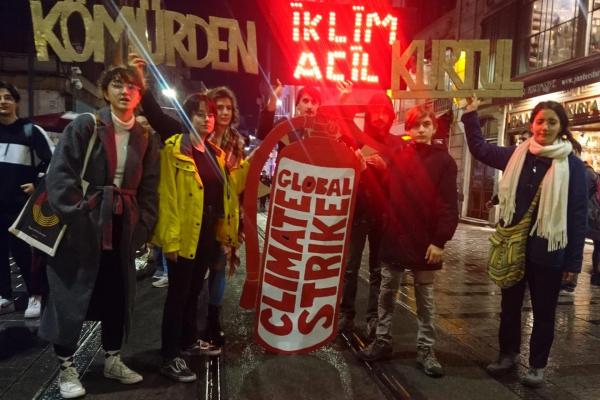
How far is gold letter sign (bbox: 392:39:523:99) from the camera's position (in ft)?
12.3

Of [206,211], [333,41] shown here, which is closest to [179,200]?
[206,211]

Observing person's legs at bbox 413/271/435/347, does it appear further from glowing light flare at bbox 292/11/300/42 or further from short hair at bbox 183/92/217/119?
glowing light flare at bbox 292/11/300/42

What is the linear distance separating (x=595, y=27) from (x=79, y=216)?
44.6 feet

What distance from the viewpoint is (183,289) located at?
10.3ft

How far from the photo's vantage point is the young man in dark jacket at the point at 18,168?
13.6 feet

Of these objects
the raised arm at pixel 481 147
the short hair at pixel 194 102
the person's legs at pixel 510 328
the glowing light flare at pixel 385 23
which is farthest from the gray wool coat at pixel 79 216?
the glowing light flare at pixel 385 23

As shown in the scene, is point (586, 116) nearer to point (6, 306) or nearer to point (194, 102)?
point (194, 102)

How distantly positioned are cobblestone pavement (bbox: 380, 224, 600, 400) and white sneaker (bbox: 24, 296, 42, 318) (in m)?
3.83

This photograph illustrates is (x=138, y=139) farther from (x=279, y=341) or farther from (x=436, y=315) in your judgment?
(x=436, y=315)

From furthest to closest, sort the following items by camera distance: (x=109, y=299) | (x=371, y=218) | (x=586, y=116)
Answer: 1. (x=586, y=116)
2. (x=371, y=218)
3. (x=109, y=299)

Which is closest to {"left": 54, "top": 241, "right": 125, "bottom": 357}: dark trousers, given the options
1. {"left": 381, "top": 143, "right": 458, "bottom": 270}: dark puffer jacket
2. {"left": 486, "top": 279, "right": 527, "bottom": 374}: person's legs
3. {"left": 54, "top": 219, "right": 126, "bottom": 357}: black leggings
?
{"left": 54, "top": 219, "right": 126, "bottom": 357}: black leggings

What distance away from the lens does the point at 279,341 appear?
3.13 m

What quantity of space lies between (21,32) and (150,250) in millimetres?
15555

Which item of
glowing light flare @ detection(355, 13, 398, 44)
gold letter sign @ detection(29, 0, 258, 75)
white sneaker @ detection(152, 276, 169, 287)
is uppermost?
glowing light flare @ detection(355, 13, 398, 44)
